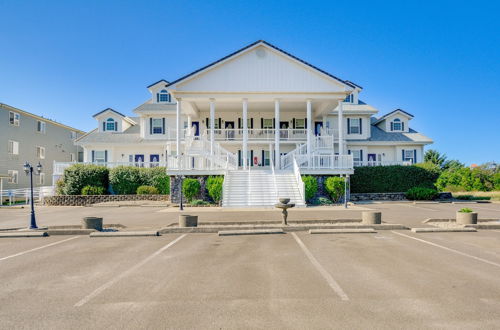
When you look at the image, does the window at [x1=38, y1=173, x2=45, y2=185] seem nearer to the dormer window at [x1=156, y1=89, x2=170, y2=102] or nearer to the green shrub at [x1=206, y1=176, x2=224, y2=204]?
the dormer window at [x1=156, y1=89, x2=170, y2=102]

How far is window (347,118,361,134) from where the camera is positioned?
3023cm

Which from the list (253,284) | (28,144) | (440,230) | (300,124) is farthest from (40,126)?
(440,230)

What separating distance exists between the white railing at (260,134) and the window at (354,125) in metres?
6.40

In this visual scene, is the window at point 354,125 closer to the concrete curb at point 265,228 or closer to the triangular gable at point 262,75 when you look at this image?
the triangular gable at point 262,75

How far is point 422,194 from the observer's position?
2255 cm

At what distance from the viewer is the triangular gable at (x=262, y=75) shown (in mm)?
21828

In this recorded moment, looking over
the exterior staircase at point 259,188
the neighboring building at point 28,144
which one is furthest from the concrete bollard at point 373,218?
the neighboring building at point 28,144

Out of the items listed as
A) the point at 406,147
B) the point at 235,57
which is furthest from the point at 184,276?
the point at 406,147

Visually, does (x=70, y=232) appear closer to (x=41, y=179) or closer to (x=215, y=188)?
(x=215, y=188)

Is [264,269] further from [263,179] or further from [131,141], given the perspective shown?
[131,141]

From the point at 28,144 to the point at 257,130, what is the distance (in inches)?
1007

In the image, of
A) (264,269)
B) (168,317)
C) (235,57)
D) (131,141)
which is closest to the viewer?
(168,317)

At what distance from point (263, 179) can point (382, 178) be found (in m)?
11.2

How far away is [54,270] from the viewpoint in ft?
20.3
